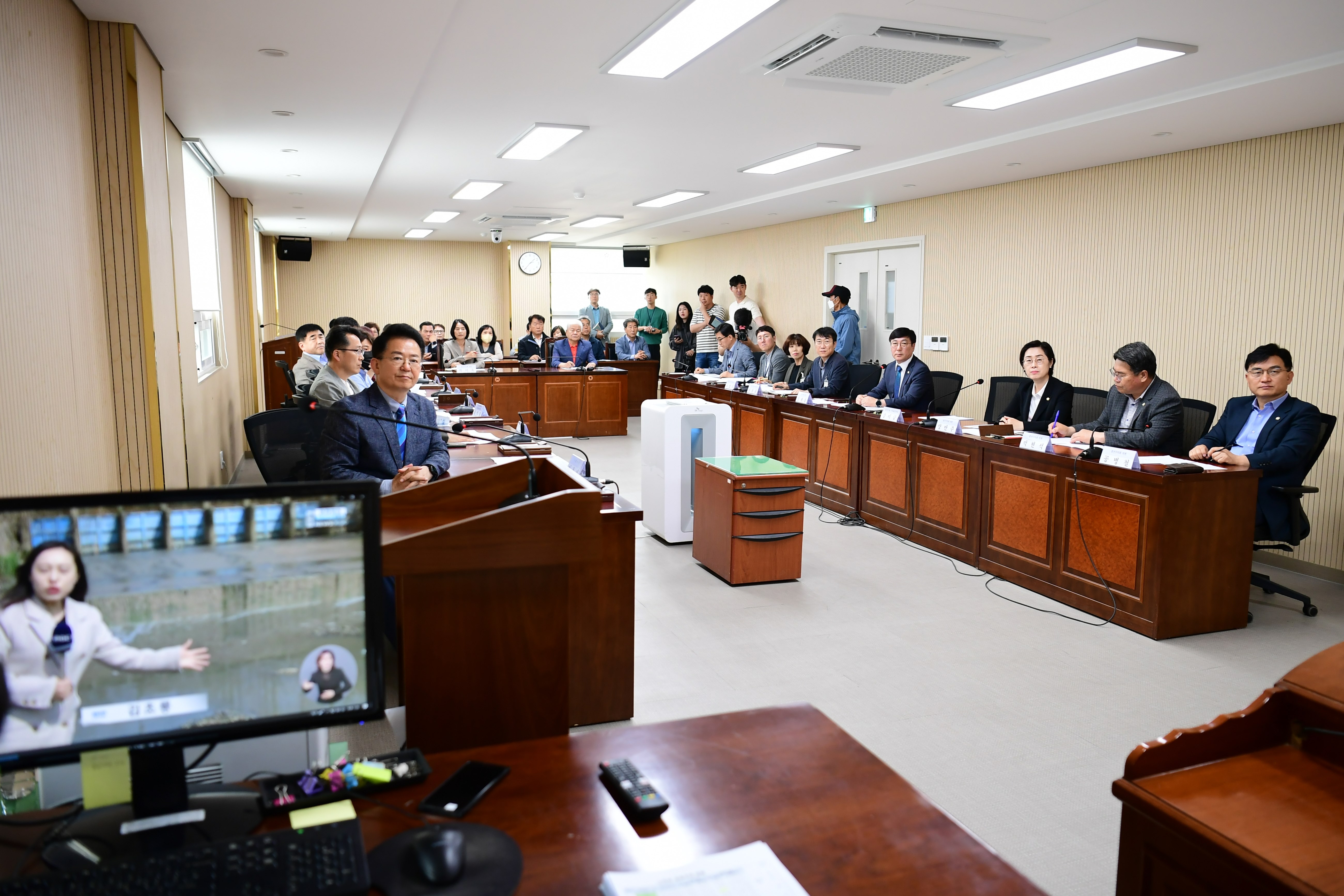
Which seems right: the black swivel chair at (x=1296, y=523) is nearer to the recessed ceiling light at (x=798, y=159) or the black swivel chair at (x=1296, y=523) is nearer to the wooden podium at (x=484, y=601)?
the recessed ceiling light at (x=798, y=159)

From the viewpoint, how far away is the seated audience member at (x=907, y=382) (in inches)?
268

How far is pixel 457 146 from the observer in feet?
22.1

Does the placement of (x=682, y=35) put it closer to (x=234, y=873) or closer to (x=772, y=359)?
(x=234, y=873)

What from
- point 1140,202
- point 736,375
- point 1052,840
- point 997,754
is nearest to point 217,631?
point 1052,840

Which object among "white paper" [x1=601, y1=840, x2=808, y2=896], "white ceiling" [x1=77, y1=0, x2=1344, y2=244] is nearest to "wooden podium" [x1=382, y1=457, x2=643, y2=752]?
"white paper" [x1=601, y1=840, x2=808, y2=896]

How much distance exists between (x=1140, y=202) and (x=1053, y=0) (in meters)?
3.86

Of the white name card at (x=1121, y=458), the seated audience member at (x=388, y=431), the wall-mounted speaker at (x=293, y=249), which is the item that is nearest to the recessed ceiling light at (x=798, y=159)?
the white name card at (x=1121, y=458)

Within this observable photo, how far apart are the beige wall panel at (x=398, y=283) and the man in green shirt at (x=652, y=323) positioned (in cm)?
286

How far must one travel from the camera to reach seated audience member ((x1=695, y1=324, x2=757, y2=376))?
10516 millimetres

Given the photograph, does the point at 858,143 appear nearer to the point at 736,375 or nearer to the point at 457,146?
the point at 457,146

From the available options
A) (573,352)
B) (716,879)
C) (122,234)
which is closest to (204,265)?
(122,234)

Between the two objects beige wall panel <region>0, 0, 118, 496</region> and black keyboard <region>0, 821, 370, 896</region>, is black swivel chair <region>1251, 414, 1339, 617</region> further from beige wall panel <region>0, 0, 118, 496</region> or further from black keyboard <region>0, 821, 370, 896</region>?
beige wall panel <region>0, 0, 118, 496</region>

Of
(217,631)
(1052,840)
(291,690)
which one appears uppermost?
(217,631)

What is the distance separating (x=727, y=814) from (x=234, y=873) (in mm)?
693
